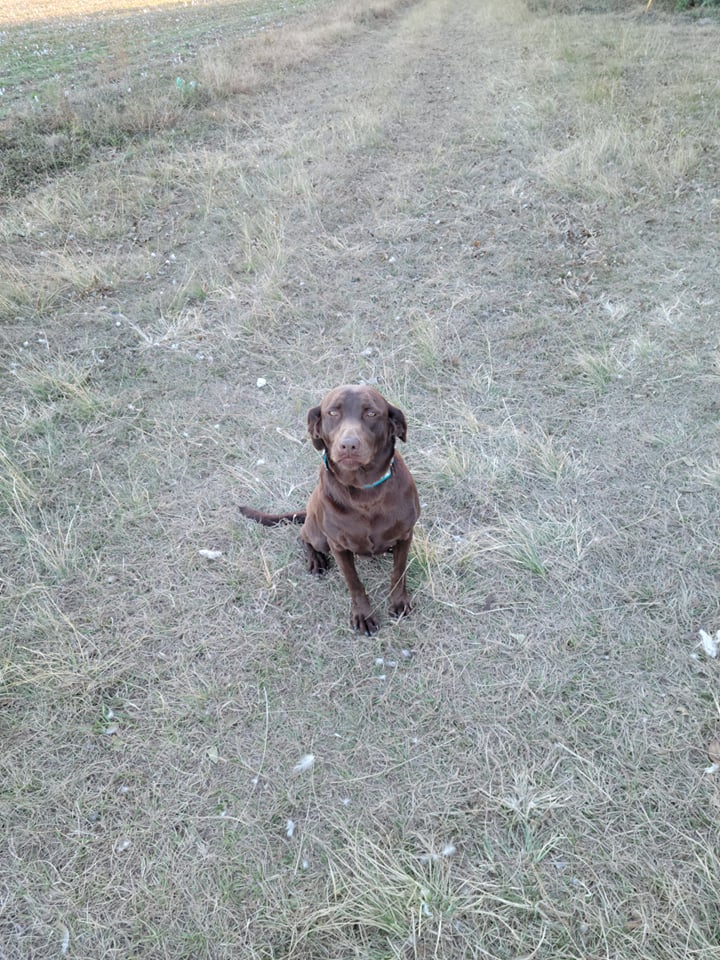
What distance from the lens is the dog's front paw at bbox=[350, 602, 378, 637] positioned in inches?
114

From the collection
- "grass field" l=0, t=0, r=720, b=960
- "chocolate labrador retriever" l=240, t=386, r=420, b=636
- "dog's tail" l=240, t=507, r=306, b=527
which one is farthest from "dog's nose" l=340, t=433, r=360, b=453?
"dog's tail" l=240, t=507, r=306, b=527

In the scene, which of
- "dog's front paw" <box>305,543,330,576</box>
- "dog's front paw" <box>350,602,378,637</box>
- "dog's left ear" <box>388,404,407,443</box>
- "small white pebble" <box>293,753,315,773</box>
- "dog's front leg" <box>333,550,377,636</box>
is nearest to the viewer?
"small white pebble" <box>293,753,315,773</box>

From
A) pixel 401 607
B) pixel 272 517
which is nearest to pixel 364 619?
pixel 401 607

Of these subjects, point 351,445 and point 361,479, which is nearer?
point 351,445

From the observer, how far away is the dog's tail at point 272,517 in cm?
343

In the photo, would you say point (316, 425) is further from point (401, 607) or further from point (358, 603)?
point (401, 607)

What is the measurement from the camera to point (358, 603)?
2896 mm

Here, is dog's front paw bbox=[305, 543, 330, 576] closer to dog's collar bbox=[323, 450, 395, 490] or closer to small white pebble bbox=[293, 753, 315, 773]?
dog's collar bbox=[323, 450, 395, 490]

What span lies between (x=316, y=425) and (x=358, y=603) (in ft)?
2.81

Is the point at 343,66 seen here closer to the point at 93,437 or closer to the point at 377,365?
the point at 377,365

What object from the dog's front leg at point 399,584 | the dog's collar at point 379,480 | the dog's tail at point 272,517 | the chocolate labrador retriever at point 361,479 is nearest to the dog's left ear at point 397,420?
the chocolate labrador retriever at point 361,479

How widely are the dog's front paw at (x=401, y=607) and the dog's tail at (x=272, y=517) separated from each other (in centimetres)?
77

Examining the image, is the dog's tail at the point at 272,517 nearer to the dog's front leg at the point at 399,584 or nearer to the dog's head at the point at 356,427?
the dog's front leg at the point at 399,584

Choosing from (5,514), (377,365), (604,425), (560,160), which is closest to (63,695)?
(5,514)
